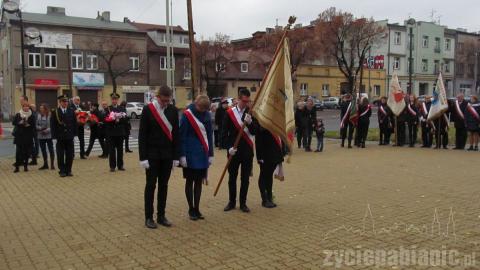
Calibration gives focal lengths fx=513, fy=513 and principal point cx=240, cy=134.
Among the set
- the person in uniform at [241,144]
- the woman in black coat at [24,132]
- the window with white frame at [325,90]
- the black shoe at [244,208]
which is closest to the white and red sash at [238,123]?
the person in uniform at [241,144]

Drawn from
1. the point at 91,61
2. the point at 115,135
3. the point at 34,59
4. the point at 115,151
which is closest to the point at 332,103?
the point at 91,61

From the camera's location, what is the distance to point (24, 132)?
523 inches

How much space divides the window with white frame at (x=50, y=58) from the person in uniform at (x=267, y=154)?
4349 cm

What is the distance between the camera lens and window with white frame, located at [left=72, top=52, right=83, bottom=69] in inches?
1917

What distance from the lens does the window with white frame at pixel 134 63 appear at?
52.3 metres

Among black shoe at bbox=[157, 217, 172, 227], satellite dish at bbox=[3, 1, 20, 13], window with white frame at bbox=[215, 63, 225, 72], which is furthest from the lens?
window with white frame at bbox=[215, 63, 225, 72]

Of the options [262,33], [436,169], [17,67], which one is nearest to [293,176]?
[436,169]

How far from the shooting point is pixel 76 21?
5069 centimetres

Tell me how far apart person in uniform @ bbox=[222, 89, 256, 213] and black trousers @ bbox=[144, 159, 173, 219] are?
1188mm

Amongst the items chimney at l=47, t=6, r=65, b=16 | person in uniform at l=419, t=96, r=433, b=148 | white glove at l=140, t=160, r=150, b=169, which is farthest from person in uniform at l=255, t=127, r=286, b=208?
chimney at l=47, t=6, r=65, b=16

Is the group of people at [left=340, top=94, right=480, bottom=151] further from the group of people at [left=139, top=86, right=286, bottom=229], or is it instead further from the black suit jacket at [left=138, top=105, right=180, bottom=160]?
the black suit jacket at [left=138, top=105, right=180, bottom=160]

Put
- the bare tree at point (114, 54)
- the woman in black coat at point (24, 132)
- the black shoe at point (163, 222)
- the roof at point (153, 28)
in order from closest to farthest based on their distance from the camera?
the black shoe at point (163, 222) < the woman in black coat at point (24, 132) < the bare tree at point (114, 54) < the roof at point (153, 28)

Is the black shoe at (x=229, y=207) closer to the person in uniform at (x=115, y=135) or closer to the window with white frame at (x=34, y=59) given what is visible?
the person in uniform at (x=115, y=135)

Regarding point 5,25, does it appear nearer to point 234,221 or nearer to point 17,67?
point 17,67
